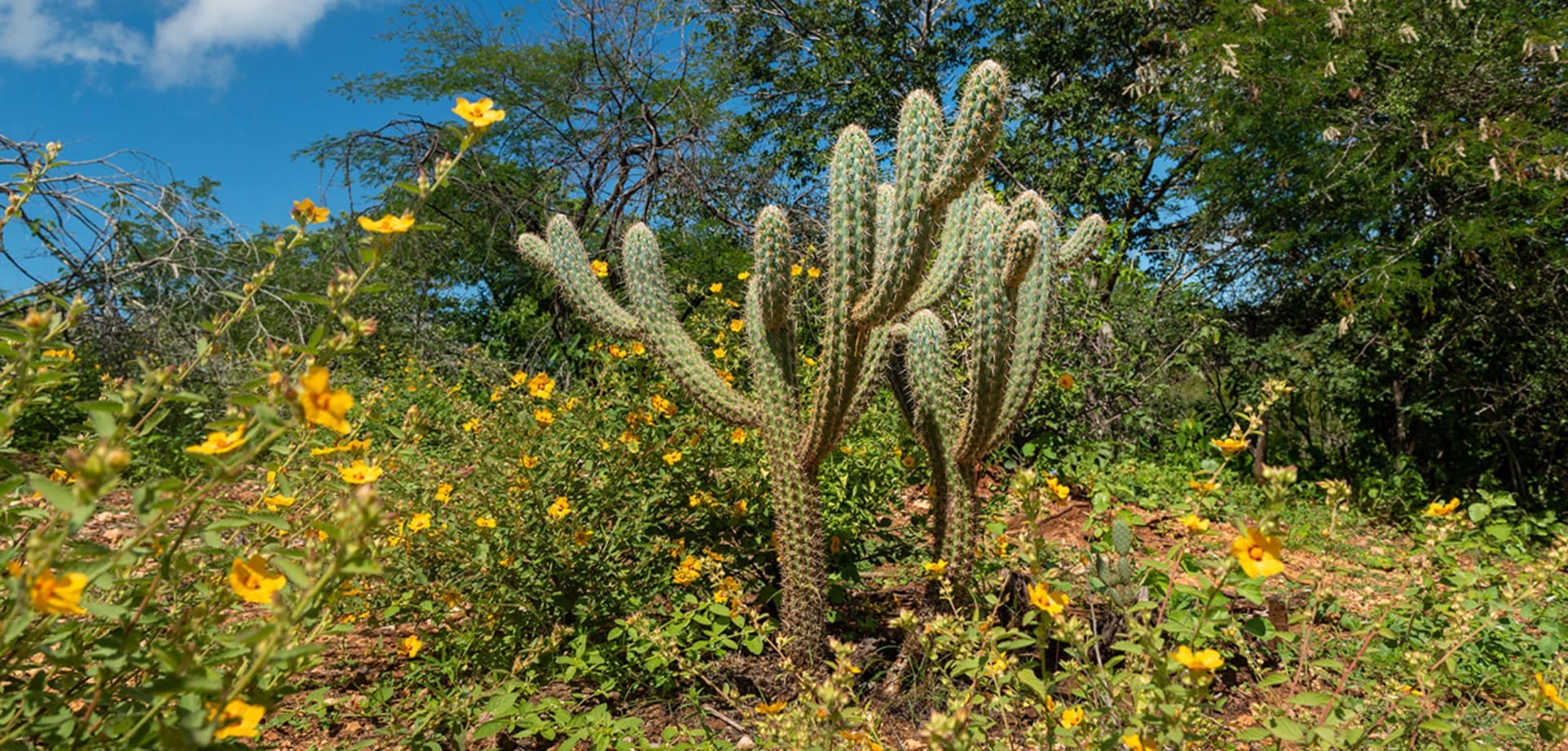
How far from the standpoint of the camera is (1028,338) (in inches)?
95.3

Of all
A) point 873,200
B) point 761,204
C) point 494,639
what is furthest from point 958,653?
point 761,204

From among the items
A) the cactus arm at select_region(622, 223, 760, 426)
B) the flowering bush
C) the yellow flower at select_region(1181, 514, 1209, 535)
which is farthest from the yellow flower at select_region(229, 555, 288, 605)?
the cactus arm at select_region(622, 223, 760, 426)

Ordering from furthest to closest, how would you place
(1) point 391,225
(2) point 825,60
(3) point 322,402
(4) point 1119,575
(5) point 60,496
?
1. (2) point 825,60
2. (4) point 1119,575
3. (1) point 391,225
4. (3) point 322,402
5. (5) point 60,496

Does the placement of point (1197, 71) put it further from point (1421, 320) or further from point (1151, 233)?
point (1151, 233)

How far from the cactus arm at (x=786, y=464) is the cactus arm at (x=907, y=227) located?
0.25m

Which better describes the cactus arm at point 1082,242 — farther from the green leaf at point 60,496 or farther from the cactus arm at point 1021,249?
the green leaf at point 60,496

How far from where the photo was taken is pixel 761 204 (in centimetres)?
686

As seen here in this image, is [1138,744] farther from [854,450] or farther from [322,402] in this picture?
[854,450]

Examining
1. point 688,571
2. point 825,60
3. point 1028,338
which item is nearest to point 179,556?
point 688,571

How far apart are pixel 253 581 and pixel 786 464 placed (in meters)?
1.43

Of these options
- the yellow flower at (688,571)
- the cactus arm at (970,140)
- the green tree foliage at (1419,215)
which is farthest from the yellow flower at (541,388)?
the green tree foliage at (1419,215)

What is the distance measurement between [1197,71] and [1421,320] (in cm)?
282

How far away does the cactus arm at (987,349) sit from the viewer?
219 cm

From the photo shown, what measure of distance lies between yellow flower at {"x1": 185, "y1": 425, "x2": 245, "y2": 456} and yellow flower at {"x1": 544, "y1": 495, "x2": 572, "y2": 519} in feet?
4.46
